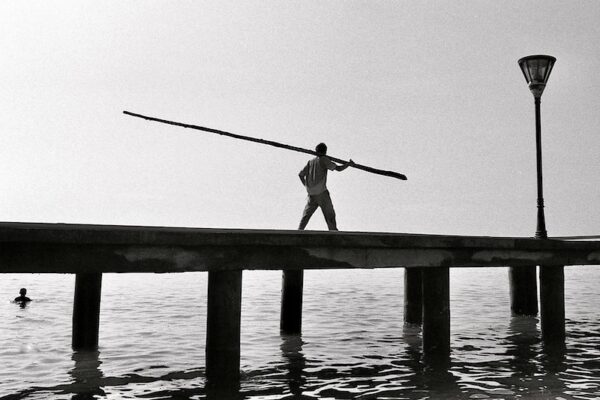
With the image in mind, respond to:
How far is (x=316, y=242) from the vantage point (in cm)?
729

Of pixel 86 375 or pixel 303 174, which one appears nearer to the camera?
pixel 86 375

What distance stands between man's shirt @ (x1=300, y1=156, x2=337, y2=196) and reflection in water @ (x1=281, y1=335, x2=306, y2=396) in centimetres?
260

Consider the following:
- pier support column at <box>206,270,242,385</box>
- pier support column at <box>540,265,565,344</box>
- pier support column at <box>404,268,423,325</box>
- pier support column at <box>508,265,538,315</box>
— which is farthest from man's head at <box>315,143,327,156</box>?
pier support column at <box>508,265,538,315</box>

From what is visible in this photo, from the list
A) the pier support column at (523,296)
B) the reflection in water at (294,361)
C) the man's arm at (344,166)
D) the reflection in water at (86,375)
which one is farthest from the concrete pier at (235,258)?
the pier support column at (523,296)

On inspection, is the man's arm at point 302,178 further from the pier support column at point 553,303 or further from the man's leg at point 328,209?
the pier support column at point 553,303

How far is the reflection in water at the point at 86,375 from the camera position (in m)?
7.53

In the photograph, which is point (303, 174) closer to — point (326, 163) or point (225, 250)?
point (326, 163)

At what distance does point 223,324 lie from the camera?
6.98 meters

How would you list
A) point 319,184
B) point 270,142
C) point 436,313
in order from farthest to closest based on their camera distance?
1. point 270,142
2. point 319,184
3. point 436,313

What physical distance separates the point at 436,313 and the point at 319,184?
11.2 ft

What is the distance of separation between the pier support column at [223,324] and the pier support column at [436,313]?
2968mm

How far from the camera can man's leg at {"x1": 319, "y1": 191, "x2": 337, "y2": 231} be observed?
11.4 meters

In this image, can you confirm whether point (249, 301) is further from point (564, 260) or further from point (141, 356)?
point (564, 260)

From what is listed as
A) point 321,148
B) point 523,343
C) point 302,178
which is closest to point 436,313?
point 523,343
